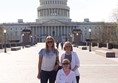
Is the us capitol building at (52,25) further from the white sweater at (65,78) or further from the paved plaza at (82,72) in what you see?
the white sweater at (65,78)

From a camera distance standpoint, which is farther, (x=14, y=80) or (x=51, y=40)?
(x=14, y=80)

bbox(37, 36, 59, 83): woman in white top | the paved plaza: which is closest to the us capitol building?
the paved plaza

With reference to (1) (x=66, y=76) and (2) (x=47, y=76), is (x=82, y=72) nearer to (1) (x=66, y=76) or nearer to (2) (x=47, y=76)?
(2) (x=47, y=76)

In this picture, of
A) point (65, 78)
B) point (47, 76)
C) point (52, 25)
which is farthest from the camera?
point (52, 25)

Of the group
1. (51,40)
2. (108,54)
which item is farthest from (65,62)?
(108,54)

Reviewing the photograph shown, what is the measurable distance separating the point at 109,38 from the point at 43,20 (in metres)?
117

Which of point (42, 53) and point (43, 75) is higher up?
point (42, 53)

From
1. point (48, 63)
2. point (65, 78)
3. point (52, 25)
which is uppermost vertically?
point (52, 25)

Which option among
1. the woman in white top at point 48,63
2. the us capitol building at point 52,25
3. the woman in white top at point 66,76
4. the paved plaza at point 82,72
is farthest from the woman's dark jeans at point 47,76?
the us capitol building at point 52,25

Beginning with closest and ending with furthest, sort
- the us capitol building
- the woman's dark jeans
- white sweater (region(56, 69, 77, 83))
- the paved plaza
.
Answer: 1. white sweater (region(56, 69, 77, 83))
2. the woman's dark jeans
3. the paved plaza
4. the us capitol building

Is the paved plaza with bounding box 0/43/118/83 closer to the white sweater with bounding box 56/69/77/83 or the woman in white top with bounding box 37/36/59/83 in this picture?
the woman in white top with bounding box 37/36/59/83

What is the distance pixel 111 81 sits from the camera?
613 inches

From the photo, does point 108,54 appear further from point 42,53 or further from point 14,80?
point 42,53

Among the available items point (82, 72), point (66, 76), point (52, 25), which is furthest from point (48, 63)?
point (52, 25)
